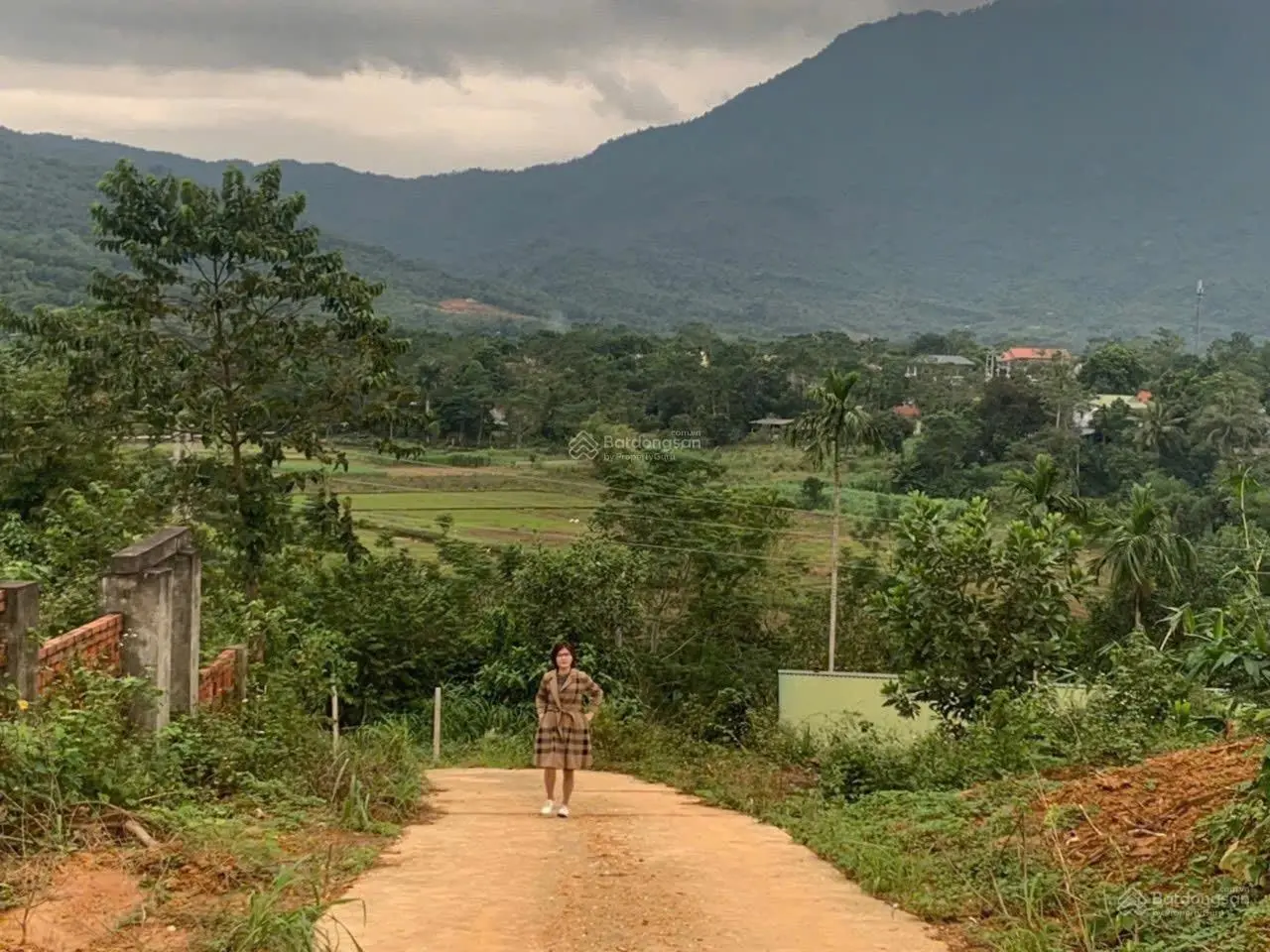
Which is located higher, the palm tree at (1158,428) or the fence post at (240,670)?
the palm tree at (1158,428)

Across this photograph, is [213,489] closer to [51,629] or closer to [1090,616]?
[51,629]

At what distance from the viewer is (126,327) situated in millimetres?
16688

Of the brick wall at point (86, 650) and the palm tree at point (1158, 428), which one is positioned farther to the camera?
the palm tree at point (1158, 428)

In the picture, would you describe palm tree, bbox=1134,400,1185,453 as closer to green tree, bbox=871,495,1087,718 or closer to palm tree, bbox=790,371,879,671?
palm tree, bbox=790,371,879,671

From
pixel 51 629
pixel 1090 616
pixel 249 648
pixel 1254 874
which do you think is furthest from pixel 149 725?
pixel 1090 616

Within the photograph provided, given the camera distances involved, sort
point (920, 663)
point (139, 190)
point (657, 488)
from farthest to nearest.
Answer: point (657, 488)
point (139, 190)
point (920, 663)

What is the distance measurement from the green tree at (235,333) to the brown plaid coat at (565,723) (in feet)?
27.2

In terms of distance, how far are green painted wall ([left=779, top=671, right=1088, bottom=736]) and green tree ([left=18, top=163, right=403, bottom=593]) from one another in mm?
7127

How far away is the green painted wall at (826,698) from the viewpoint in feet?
60.2

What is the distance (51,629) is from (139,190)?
9441mm

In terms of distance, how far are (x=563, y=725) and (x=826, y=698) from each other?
1045 centimetres

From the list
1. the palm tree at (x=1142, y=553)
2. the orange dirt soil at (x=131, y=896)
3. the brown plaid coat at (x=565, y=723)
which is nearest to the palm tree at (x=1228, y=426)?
the palm tree at (x=1142, y=553)

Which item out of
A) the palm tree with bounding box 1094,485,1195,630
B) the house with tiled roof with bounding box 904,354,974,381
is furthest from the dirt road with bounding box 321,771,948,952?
the house with tiled roof with bounding box 904,354,974,381

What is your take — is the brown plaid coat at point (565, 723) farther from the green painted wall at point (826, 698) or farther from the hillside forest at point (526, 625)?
the green painted wall at point (826, 698)
